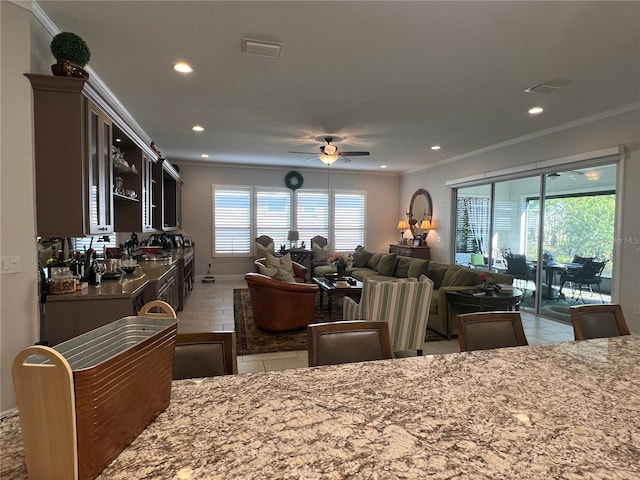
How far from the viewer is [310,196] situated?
9.30m

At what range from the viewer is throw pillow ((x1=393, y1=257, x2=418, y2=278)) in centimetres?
641

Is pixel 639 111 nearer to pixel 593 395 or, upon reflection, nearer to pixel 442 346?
pixel 442 346

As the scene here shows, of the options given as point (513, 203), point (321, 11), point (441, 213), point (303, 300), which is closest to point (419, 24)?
point (321, 11)

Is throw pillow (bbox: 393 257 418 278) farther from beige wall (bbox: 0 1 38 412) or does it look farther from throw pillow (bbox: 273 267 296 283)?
beige wall (bbox: 0 1 38 412)

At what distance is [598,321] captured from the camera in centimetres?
192

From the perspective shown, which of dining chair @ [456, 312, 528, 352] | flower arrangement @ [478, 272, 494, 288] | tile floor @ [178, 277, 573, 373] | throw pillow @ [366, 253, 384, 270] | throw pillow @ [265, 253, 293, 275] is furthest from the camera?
throw pillow @ [366, 253, 384, 270]

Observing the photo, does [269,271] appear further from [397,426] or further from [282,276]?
[397,426]

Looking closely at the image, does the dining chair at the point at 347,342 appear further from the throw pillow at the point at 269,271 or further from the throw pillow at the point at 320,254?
the throw pillow at the point at 320,254

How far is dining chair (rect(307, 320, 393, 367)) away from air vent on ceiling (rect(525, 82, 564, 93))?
3.57m

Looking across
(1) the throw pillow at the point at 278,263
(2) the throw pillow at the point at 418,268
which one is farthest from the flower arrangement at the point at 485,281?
(1) the throw pillow at the point at 278,263

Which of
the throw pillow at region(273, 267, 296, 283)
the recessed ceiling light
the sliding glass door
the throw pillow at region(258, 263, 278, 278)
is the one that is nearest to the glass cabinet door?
the recessed ceiling light

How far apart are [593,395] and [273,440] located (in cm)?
98

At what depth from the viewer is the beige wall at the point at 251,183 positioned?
28.0ft

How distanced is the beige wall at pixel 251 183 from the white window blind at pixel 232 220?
157 mm
